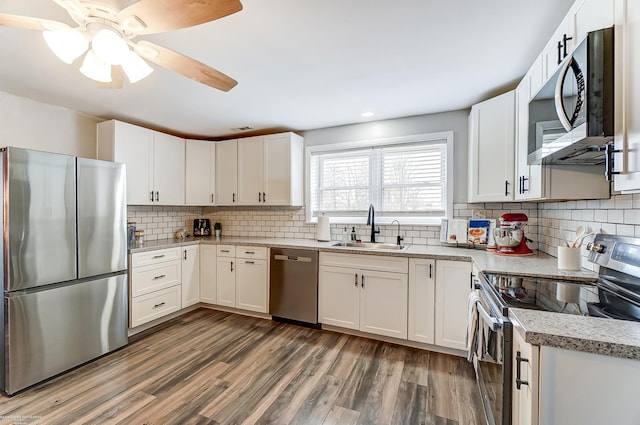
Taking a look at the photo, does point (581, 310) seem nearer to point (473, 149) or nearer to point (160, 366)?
point (473, 149)

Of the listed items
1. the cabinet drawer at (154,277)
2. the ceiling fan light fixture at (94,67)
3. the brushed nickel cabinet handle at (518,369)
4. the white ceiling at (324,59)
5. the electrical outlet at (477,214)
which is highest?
the white ceiling at (324,59)

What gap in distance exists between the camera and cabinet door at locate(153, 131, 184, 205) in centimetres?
347

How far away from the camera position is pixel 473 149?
8.64 feet

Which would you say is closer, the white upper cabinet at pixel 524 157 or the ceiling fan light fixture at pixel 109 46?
the ceiling fan light fixture at pixel 109 46

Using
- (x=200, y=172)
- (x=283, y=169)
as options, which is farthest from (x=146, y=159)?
(x=283, y=169)

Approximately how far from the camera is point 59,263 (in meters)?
2.18

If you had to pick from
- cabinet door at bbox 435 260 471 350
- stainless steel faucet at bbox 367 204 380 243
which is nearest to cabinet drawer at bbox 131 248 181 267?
stainless steel faucet at bbox 367 204 380 243

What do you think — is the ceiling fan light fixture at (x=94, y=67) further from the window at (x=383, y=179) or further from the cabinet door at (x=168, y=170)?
the window at (x=383, y=179)

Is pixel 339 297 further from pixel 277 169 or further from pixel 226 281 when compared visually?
pixel 277 169

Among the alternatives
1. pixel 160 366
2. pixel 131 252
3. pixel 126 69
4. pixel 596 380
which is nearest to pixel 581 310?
pixel 596 380

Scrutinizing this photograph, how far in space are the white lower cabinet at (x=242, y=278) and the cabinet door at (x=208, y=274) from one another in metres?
0.06

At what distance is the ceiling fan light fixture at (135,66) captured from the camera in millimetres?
1407

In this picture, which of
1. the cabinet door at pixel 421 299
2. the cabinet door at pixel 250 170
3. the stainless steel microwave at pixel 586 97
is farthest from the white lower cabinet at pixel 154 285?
the stainless steel microwave at pixel 586 97

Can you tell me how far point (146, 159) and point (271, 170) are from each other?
1.45 metres
